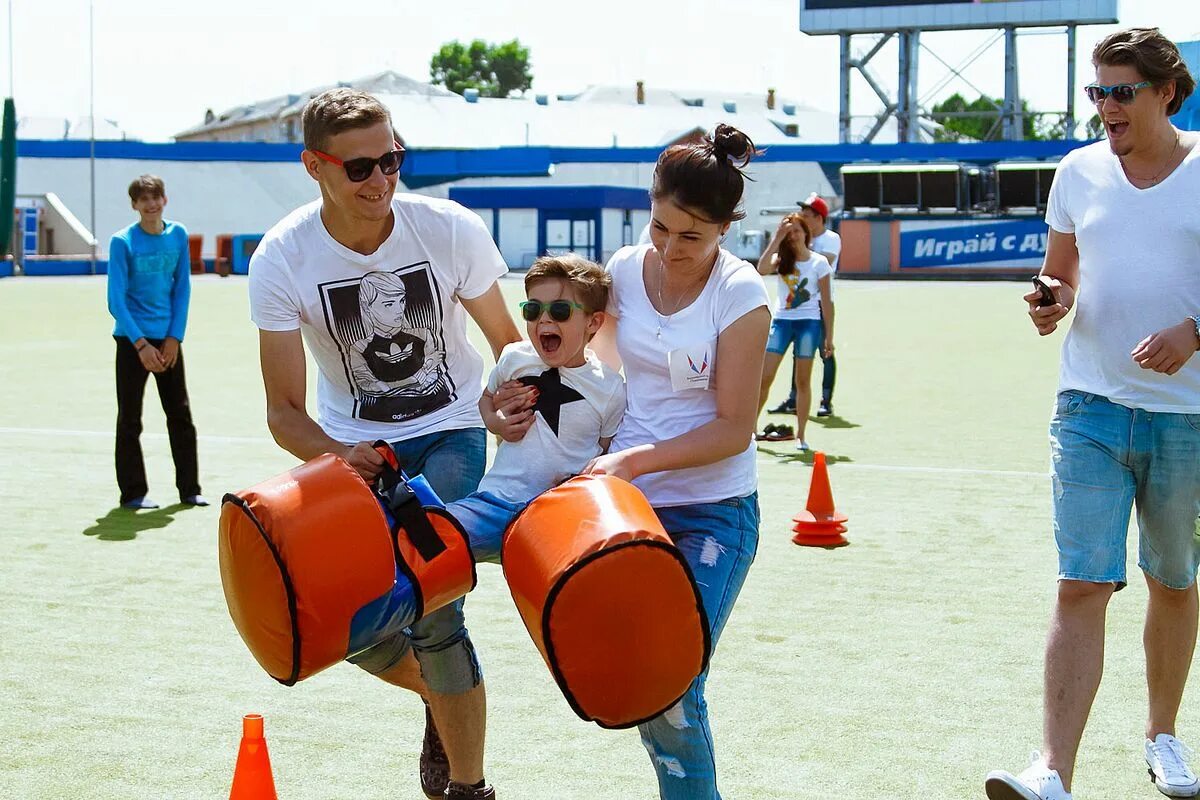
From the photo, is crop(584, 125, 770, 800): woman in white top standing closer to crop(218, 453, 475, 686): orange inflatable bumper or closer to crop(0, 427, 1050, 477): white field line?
crop(218, 453, 475, 686): orange inflatable bumper

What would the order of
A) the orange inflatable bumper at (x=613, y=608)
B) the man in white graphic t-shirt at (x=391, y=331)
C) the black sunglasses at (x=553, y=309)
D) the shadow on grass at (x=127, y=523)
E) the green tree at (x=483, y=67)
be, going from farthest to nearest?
the green tree at (x=483, y=67), the shadow on grass at (x=127, y=523), the man in white graphic t-shirt at (x=391, y=331), the black sunglasses at (x=553, y=309), the orange inflatable bumper at (x=613, y=608)

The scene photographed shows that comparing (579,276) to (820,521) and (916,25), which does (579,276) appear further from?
(916,25)

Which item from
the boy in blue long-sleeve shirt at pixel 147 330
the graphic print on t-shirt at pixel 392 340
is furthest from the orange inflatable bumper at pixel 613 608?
the boy in blue long-sleeve shirt at pixel 147 330

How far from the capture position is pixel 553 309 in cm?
376

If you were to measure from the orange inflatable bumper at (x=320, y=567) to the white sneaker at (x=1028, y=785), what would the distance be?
164 cm

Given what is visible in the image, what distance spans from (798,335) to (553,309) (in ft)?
26.7

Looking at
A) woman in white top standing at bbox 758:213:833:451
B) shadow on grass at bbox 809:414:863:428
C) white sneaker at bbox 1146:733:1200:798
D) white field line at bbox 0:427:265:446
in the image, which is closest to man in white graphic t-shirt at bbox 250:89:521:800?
white sneaker at bbox 1146:733:1200:798

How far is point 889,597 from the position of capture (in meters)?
6.62

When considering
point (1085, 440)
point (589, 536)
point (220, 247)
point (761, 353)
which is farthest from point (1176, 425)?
point (220, 247)

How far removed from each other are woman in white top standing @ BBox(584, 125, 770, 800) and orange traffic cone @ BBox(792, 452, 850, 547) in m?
3.95

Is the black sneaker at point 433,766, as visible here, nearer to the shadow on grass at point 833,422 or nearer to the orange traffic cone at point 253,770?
the orange traffic cone at point 253,770

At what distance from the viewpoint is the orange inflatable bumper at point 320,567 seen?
3203 mm

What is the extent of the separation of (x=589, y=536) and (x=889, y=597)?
380 cm

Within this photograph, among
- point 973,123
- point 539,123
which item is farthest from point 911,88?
point 973,123
